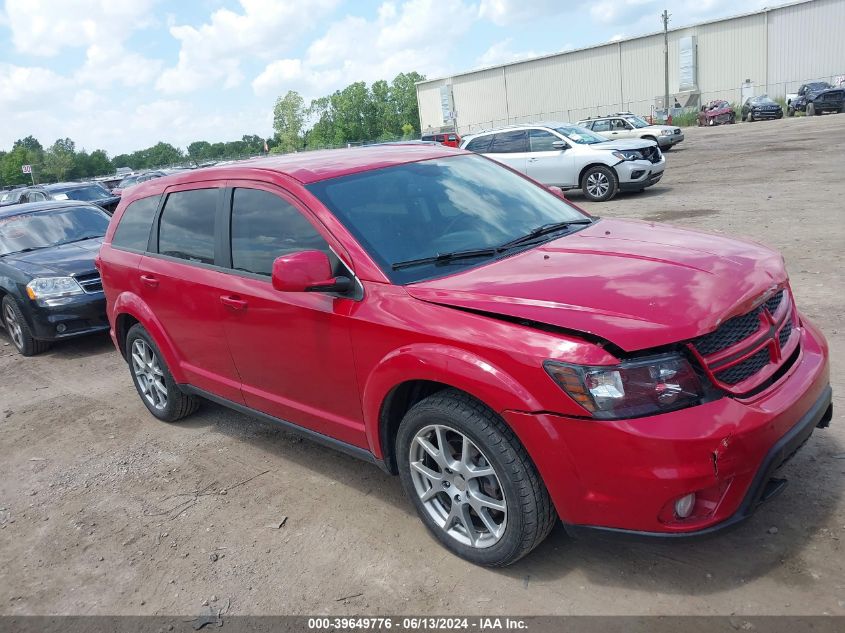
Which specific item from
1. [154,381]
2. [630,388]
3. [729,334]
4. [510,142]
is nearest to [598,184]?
[510,142]

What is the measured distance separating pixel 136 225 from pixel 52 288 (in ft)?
10.0

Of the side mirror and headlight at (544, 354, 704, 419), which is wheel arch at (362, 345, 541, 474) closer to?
headlight at (544, 354, 704, 419)

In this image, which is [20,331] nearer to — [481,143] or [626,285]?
[626,285]

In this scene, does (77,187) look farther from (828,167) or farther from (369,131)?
(369,131)

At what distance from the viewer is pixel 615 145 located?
15102 mm

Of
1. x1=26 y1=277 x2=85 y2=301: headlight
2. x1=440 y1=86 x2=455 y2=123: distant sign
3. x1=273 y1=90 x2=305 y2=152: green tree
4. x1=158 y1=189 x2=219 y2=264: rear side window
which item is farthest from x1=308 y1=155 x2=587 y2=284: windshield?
x1=273 y1=90 x2=305 y2=152: green tree

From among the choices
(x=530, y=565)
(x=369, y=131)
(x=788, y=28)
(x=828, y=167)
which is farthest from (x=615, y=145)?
(x=369, y=131)

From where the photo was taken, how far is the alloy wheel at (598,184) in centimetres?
1501

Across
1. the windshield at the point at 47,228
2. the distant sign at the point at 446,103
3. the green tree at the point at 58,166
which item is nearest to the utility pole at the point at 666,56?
the distant sign at the point at 446,103

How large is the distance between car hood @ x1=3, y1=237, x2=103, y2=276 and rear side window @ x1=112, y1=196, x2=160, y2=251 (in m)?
2.67

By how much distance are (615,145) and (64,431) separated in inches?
497

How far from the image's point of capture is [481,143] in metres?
16.9

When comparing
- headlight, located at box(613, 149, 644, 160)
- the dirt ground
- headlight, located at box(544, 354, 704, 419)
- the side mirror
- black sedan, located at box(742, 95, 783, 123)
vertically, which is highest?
the side mirror

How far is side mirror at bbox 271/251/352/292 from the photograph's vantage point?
324cm
